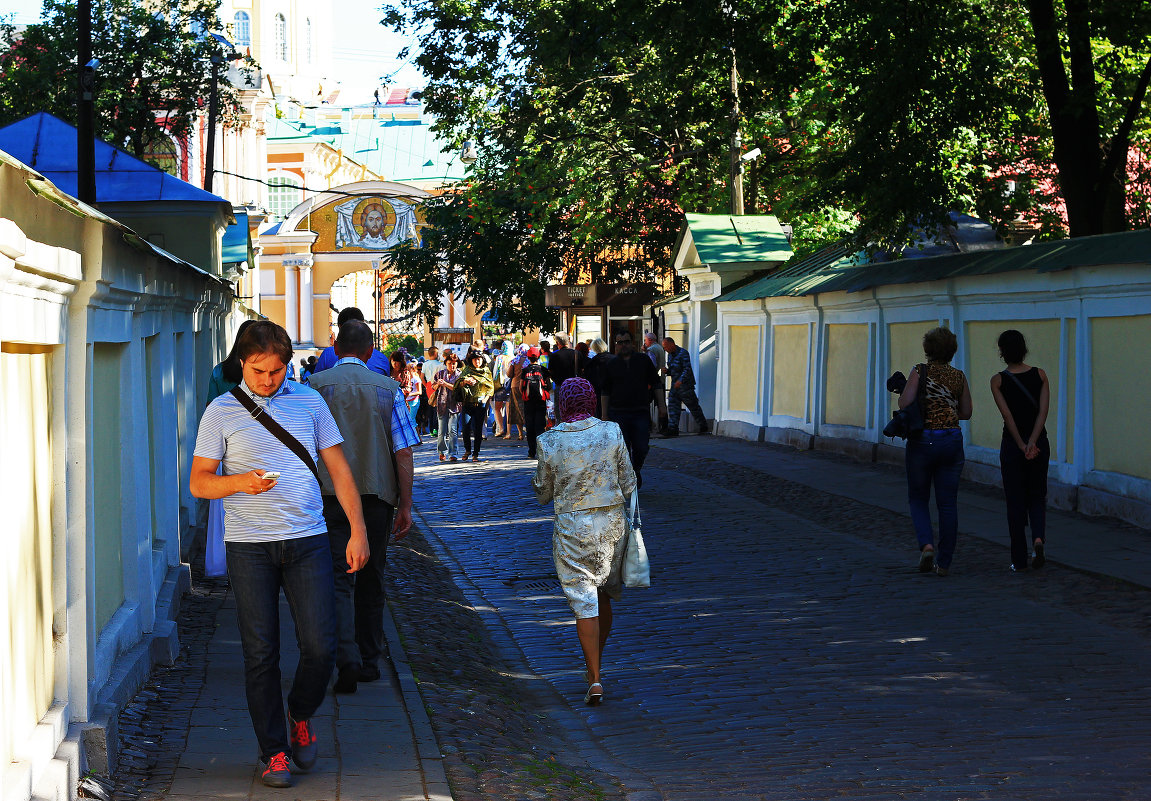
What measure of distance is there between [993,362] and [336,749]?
40.0ft

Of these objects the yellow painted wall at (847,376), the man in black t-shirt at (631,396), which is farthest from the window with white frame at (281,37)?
the man in black t-shirt at (631,396)

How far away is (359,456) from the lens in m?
7.11

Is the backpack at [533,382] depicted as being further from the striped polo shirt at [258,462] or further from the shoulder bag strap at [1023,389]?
the striped polo shirt at [258,462]

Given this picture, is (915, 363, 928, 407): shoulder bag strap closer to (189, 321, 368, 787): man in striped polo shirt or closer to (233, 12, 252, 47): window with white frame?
(189, 321, 368, 787): man in striped polo shirt

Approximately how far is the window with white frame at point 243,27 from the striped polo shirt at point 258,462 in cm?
8734

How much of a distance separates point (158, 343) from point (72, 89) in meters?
24.6

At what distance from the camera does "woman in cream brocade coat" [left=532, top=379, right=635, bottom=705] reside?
724 cm

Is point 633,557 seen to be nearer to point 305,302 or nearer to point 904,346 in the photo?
point 904,346

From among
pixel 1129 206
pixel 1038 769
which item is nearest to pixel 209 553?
pixel 1038 769

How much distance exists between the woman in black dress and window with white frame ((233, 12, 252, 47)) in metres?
83.5

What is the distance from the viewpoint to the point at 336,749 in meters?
5.83

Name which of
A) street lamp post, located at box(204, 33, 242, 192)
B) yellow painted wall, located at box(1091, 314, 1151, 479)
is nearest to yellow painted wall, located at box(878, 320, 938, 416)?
yellow painted wall, located at box(1091, 314, 1151, 479)

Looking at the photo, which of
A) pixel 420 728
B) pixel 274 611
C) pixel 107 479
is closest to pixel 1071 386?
pixel 420 728

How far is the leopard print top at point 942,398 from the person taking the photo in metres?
10.5
